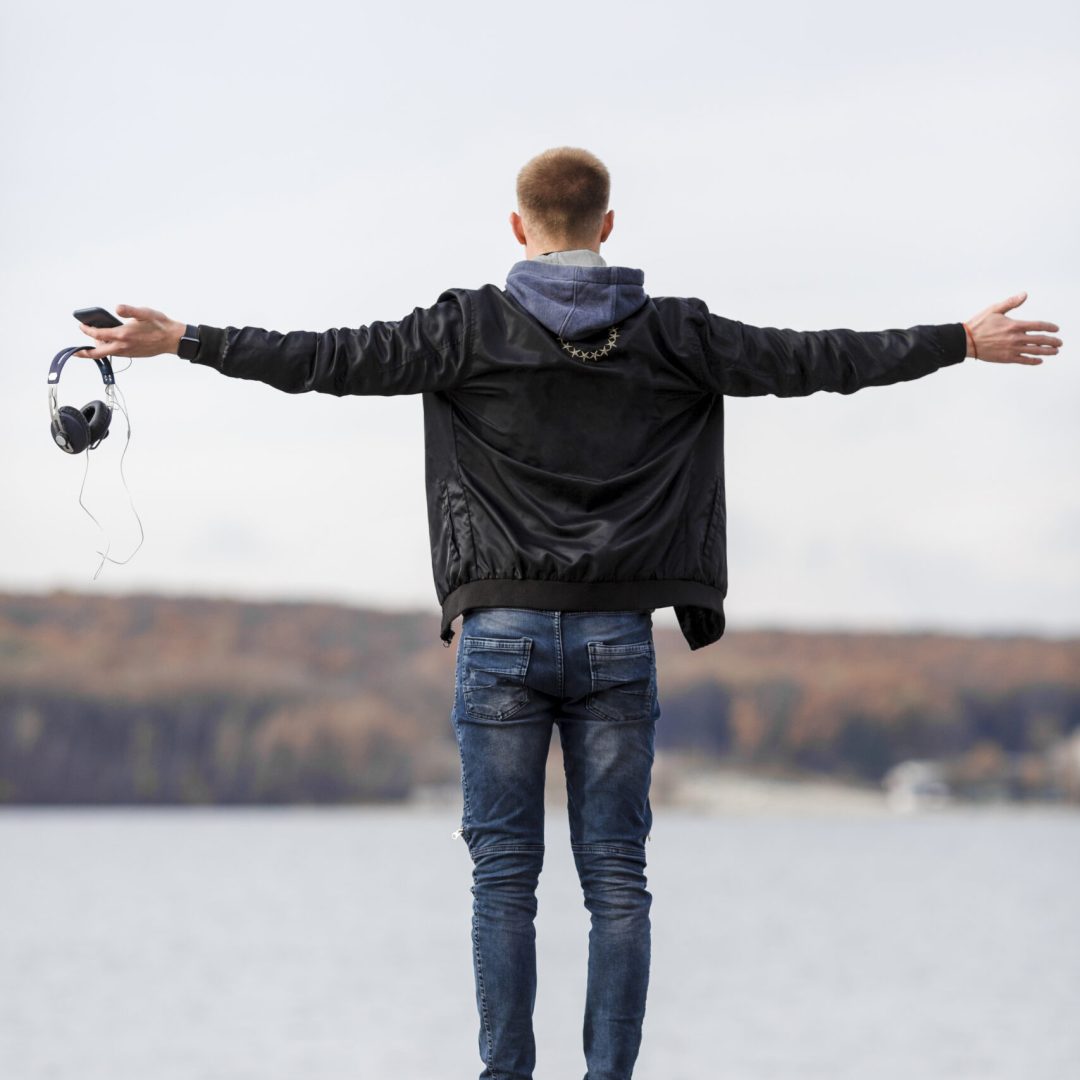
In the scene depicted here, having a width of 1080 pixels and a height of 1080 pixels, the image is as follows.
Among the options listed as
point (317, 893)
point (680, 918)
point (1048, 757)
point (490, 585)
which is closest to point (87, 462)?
point (490, 585)

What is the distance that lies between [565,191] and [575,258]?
0.48ft

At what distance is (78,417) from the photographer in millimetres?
3965

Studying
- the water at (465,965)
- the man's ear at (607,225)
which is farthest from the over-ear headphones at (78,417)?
the water at (465,965)

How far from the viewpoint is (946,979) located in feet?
136

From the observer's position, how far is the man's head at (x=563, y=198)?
12.7 feet

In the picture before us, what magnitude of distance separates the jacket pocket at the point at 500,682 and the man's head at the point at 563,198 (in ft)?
2.93

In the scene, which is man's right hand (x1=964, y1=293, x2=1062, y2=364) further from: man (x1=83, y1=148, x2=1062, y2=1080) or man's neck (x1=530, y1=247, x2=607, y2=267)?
man's neck (x1=530, y1=247, x2=607, y2=267)

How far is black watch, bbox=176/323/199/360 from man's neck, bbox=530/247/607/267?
754 mm

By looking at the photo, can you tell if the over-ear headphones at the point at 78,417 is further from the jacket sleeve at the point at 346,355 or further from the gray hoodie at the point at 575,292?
the gray hoodie at the point at 575,292

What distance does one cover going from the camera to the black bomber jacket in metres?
3.78

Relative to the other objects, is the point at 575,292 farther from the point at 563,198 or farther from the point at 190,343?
the point at 190,343

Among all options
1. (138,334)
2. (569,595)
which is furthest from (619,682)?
(138,334)

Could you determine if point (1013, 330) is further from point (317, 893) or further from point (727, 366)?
point (317, 893)

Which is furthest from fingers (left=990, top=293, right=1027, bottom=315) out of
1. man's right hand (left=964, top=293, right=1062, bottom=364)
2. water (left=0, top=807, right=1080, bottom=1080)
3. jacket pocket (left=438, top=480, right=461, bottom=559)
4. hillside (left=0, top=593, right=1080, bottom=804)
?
hillside (left=0, top=593, right=1080, bottom=804)
